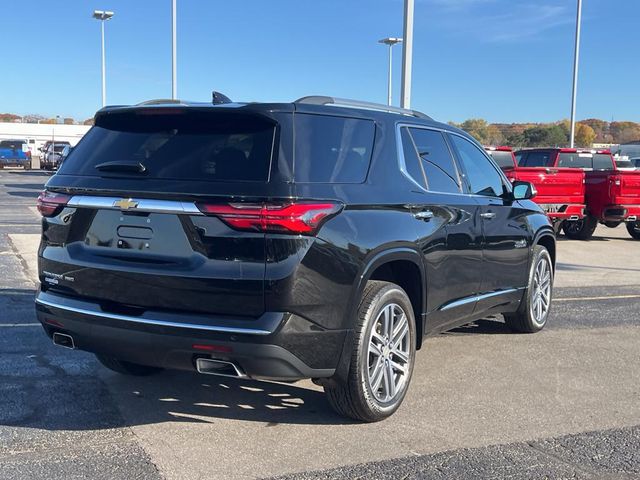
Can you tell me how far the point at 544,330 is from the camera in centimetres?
721

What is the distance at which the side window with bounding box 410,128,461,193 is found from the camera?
510cm

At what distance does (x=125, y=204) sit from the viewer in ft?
12.9

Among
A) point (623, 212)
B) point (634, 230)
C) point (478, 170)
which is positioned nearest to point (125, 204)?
point (478, 170)

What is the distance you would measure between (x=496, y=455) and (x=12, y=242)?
1044 centimetres

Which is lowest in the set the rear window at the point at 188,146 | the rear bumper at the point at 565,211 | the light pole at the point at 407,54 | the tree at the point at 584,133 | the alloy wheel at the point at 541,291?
the alloy wheel at the point at 541,291

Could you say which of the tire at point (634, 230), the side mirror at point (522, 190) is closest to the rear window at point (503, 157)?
the tire at point (634, 230)

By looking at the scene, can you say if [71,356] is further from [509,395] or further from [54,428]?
[509,395]

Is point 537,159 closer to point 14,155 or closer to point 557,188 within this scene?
point 557,188

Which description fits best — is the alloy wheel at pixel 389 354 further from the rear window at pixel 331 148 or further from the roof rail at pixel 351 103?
the roof rail at pixel 351 103

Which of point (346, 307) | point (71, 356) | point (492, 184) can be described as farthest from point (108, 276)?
point (492, 184)

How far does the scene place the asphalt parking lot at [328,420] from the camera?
12.5ft

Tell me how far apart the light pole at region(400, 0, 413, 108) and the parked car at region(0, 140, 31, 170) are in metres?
38.4

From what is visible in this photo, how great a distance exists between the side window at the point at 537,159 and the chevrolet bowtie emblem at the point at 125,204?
1452 cm

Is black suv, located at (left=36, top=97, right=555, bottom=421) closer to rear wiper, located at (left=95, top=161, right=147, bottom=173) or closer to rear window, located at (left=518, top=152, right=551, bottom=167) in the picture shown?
rear wiper, located at (left=95, top=161, right=147, bottom=173)
